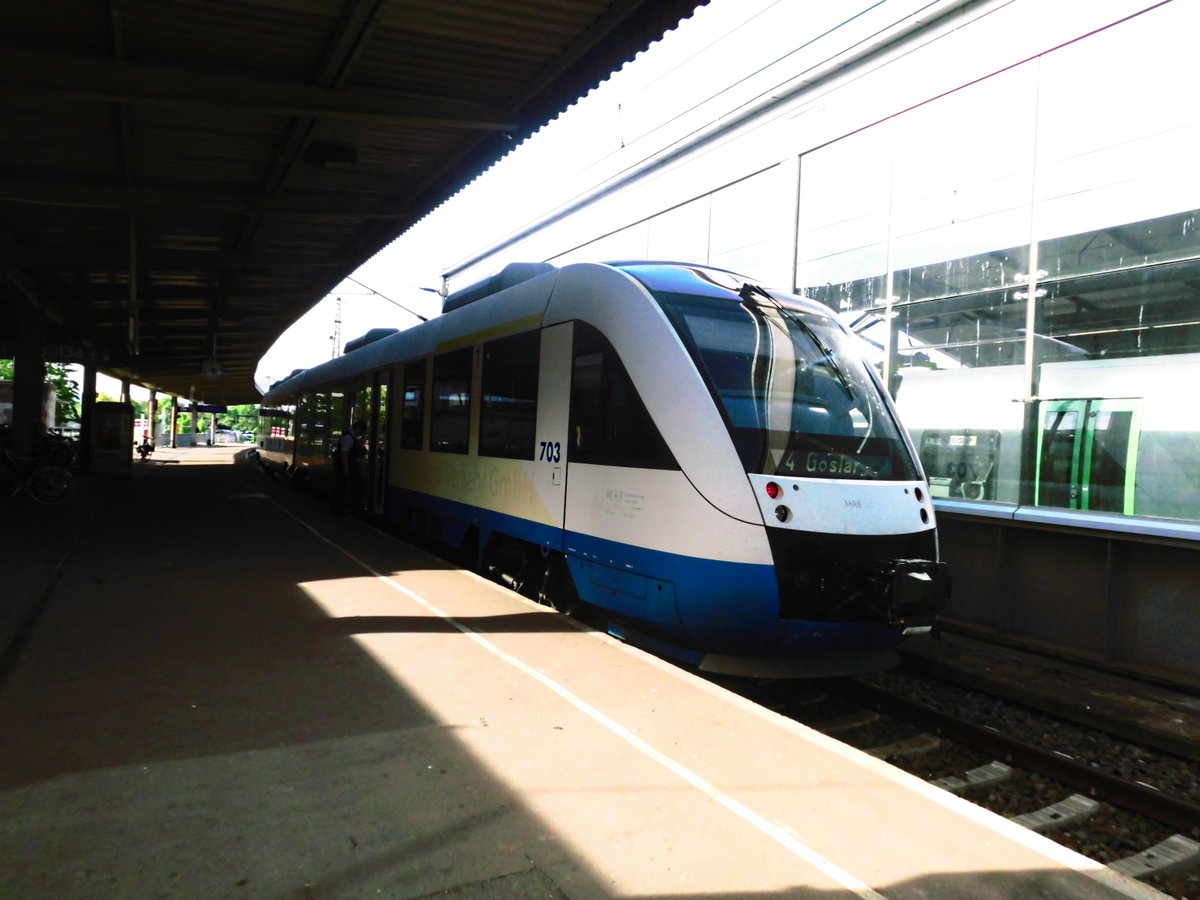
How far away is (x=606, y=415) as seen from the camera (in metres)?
5.90

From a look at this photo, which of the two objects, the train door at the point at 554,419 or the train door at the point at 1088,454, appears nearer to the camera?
the train door at the point at 554,419

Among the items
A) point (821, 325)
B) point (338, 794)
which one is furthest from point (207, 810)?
point (821, 325)

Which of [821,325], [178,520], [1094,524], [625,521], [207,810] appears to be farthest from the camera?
[178,520]

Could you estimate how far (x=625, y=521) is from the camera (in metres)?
5.64

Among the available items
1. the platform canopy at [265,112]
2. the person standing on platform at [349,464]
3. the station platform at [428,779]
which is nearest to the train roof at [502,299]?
the person standing on platform at [349,464]

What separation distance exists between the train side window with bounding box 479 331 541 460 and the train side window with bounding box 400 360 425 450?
81.4 inches

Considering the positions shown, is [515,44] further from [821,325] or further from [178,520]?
[178,520]

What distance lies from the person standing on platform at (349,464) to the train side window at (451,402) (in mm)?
3244

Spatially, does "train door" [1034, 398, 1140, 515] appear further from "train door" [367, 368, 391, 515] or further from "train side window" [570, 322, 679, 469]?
"train door" [367, 368, 391, 515]

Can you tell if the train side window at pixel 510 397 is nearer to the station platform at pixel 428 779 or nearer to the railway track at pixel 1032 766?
the station platform at pixel 428 779

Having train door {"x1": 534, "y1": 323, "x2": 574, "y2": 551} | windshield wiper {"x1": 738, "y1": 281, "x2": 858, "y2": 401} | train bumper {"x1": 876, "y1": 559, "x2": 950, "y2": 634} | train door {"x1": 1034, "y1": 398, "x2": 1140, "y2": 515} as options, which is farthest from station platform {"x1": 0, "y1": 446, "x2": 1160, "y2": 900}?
train door {"x1": 1034, "y1": 398, "x2": 1140, "y2": 515}

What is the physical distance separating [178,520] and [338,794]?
412 inches

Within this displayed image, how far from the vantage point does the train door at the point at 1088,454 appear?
7.30m

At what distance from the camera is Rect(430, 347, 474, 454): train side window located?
8516mm
